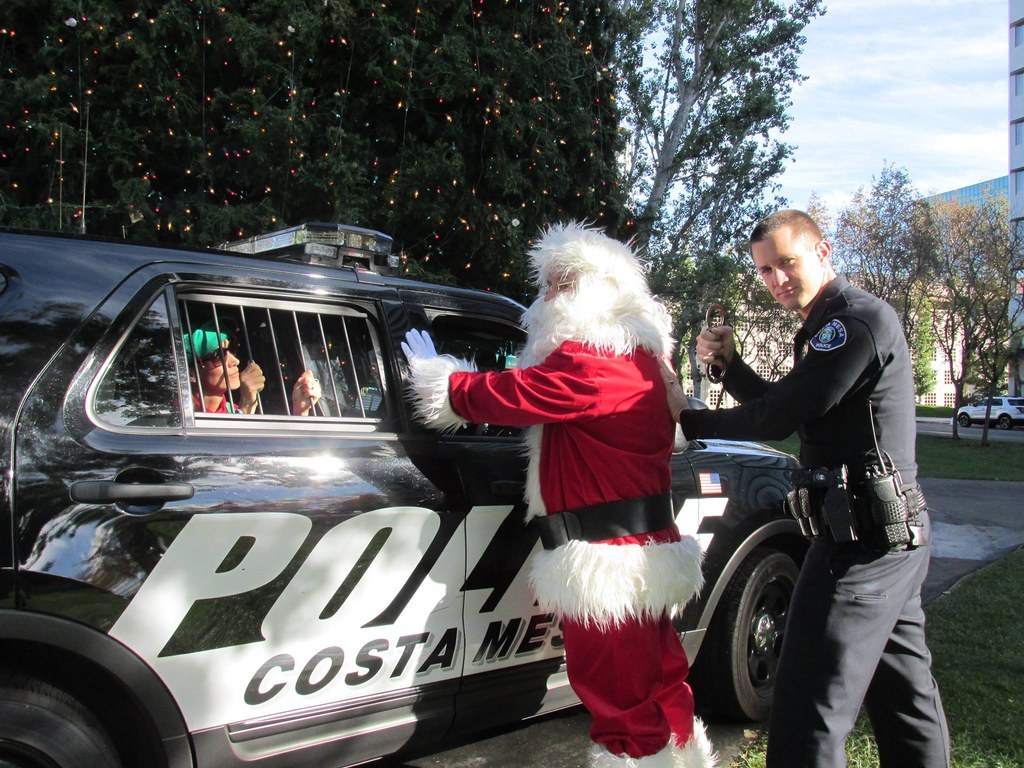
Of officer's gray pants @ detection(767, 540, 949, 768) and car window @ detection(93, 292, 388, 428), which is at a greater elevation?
car window @ detection(93, 292, 388, 428)

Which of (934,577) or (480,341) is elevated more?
(480,341)

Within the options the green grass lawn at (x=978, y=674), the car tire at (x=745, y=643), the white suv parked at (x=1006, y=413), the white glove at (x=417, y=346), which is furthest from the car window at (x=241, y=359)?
the white suv parked at (x=1006, y=413)

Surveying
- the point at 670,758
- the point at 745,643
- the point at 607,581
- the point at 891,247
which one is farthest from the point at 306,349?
the point at 891,247

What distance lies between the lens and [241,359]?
2.55 meters

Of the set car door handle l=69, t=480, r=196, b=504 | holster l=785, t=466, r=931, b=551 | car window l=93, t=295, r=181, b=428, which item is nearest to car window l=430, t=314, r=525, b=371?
car window l=93, t=295, r=181, b=428

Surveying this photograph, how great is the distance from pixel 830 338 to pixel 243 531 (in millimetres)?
1677

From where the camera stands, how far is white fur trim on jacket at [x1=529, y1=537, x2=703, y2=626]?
2512mm

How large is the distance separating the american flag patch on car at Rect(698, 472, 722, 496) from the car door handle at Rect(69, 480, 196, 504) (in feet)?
6.61

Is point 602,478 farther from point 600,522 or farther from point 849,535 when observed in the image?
point 849,535

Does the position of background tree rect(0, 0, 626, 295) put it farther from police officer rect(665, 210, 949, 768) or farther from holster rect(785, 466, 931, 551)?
holster rect(785, 466, 931, 551)

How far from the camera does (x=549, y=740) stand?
11.4 ft

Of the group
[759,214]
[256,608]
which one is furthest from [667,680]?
[759,214]

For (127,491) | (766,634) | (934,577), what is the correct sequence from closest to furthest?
(127,491) → (766,634) → (934,577)

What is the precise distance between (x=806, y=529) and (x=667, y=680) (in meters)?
0.70
